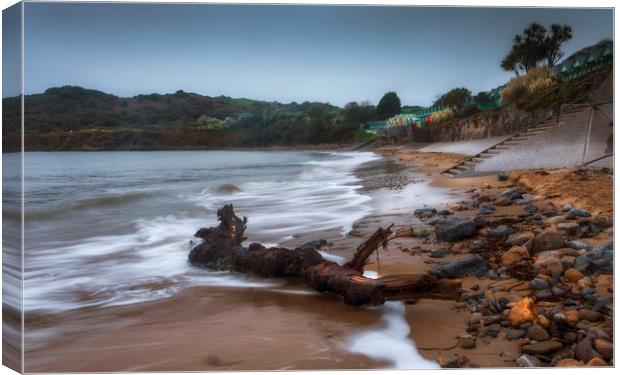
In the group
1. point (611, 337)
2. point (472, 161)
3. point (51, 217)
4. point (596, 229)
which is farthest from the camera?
point (472, 161)

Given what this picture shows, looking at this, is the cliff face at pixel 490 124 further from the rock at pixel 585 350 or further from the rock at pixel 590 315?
the rock at pixel 585 350

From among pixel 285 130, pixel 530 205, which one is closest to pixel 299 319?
pixel 285 130

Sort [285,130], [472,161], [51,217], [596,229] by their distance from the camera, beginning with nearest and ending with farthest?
[51,217] → [596,229] → [285,130] → [472,161]

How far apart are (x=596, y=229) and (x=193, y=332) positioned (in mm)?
2477

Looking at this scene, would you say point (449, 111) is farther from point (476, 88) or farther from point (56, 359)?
point (56, 359)

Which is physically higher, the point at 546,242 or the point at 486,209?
the point at 486,209

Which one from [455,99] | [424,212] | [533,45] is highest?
[533,45]

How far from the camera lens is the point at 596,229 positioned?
312cm

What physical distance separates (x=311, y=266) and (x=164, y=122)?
51.0 inches

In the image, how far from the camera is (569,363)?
2379mm

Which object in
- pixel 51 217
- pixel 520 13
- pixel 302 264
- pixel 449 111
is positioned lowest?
pixel 302 264

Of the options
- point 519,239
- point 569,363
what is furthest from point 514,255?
point 569,363

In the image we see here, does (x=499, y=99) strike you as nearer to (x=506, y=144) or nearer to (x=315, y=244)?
(x=506, y=144)

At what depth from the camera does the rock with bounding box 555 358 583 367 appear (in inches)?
93.0
